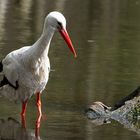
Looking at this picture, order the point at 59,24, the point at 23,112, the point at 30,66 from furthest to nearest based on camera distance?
the point at 23,112 → the point at 30,66 → the point at 59,24

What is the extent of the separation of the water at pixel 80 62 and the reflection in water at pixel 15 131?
11 centimetres

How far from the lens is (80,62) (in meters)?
19.0

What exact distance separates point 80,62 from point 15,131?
24.1 ft

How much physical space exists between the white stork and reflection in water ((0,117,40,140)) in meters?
0.42

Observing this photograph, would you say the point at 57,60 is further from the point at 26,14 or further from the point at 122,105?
the point at 26,14

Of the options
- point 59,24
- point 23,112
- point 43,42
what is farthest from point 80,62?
point 59,24

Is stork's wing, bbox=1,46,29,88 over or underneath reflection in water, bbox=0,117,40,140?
over

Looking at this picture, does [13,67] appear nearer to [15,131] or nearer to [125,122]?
[15,131]

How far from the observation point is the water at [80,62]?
12.2m

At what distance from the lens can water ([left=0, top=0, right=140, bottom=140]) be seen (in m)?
12.2

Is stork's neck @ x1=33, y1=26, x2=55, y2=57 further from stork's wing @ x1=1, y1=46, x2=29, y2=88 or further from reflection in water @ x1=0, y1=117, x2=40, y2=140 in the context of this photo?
reflection in water @ x1=0, y1=117, x2=40, y2=140

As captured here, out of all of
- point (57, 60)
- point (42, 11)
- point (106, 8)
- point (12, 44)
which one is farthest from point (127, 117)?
point (106, 8)

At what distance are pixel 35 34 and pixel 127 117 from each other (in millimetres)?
11299

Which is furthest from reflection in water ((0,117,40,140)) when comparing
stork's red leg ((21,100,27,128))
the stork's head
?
the stork's head
